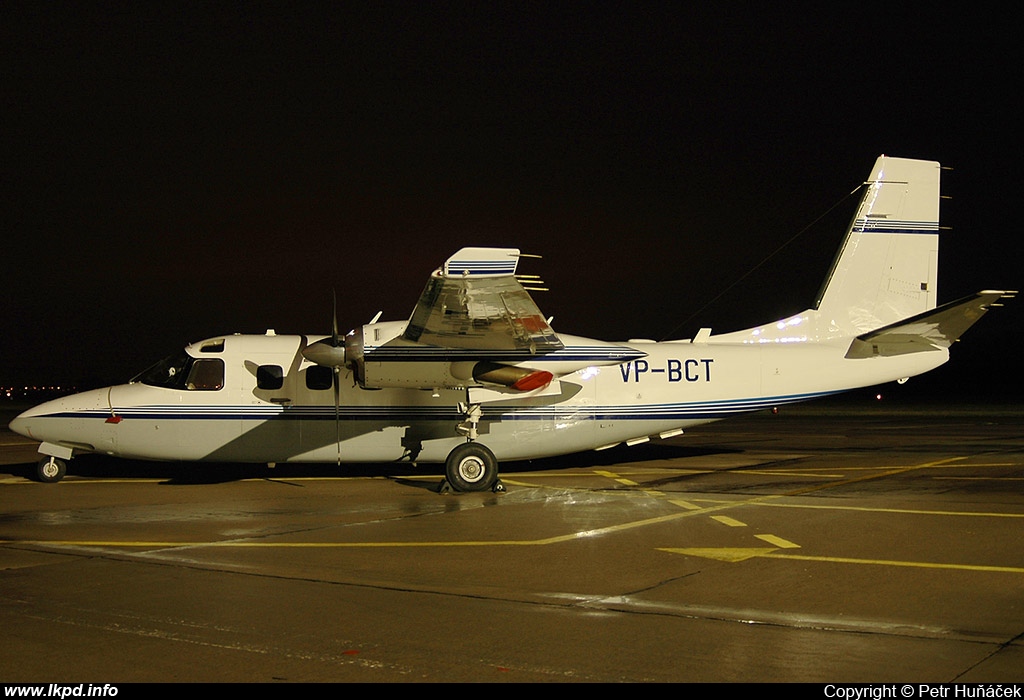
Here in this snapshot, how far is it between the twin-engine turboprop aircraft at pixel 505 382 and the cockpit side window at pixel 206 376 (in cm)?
3

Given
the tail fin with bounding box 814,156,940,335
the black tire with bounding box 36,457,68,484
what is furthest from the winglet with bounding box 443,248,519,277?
the black tire with bounding box 36,457,68,484

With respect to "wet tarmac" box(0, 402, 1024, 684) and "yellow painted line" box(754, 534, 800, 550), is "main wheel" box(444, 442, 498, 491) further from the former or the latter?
"yellow painted line" box(754, 534, 800, 550)

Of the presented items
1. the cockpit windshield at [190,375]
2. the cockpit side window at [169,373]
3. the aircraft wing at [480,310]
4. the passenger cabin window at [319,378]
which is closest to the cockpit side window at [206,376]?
the cockpit windshield at [190,375]

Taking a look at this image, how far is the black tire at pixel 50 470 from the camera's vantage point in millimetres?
17062

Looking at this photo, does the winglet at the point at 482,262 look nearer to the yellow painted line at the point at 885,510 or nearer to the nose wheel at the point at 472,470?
the nose wheel at the point at 472,470

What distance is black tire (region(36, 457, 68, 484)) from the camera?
672 inches

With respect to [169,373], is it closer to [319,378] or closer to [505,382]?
[319,378]

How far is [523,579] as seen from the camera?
350 inches

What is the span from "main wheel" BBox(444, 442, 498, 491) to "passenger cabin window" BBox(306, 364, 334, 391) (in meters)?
2.84

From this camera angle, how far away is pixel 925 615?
7.37 m

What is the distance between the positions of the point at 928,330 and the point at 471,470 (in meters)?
8.69

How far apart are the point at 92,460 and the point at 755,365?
50.9ft
